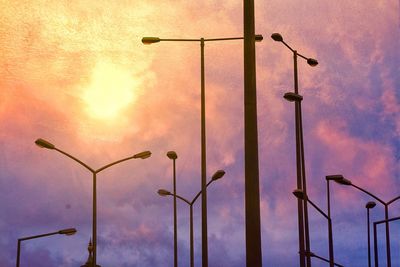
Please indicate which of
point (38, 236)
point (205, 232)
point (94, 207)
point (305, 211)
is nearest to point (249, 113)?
point (205, 232)

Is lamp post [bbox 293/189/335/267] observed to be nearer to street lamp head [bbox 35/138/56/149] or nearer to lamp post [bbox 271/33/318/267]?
lamp post [bbox 271/33/318/267]

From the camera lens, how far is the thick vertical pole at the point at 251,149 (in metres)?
10.4

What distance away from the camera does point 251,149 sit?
429 inches

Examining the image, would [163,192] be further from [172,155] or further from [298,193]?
[298,193]

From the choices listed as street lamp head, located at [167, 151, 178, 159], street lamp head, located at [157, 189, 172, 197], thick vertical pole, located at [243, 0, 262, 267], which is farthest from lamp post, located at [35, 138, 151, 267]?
thick vertical pole, located at [243, 0, 262, 267]

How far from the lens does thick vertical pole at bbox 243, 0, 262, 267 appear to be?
10.4m

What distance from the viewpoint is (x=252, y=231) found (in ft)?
34.6

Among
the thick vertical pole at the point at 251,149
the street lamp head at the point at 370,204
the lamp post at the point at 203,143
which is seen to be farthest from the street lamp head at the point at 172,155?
the thick vertical pole at the point at 251,149

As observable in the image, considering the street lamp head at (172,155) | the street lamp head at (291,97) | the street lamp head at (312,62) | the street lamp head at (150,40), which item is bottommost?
the street lamp head at (291,97)

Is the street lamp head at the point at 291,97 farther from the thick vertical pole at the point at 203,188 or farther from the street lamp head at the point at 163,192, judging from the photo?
the street lamp head at the point at 163,192

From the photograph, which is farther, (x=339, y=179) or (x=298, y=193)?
(x=339, y=179)

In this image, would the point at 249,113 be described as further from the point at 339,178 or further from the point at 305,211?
the point at 339,178

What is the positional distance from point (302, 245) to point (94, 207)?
10.7m

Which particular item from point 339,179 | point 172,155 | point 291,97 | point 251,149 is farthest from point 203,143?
point 251,149
